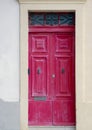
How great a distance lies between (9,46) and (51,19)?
4.28 feet

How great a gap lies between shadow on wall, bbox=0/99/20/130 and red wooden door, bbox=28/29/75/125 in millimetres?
449

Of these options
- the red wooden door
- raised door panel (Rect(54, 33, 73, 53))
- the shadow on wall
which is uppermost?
raised door panel (Rect(54, 33, 73, 53))

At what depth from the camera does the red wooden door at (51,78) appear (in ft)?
43.9

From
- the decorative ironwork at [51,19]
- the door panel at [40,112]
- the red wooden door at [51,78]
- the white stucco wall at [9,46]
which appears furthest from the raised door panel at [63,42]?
the door panel at [40,112]

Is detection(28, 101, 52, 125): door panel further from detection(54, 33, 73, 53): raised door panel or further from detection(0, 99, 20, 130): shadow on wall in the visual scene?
detection(54, 33, 73, 53): raised door panel

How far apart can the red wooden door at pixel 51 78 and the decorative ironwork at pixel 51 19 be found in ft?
0.85

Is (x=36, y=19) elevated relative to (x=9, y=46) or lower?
elevated

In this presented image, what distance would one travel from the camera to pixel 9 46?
13117 mm

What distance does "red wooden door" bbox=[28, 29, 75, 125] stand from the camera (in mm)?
13367

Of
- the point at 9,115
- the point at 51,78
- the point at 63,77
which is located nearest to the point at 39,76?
the point at 51,78

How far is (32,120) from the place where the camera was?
43.8ft

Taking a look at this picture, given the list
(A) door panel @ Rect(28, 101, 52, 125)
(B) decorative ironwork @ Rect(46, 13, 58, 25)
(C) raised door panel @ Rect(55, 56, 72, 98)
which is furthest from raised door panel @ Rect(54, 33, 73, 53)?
(A) door panel @ Rect(28, 101, 52, 125)

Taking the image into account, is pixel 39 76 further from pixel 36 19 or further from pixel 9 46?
pixel 36 19
